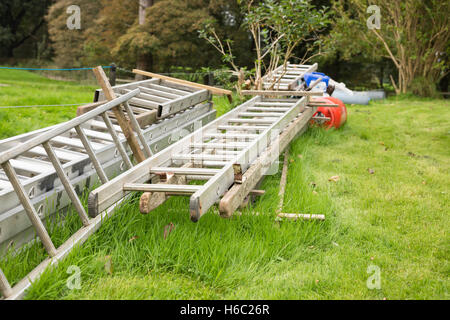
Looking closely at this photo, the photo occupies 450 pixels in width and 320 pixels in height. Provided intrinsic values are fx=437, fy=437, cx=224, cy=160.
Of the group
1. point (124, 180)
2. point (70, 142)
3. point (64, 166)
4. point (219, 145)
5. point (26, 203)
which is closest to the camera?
point (26, 203)

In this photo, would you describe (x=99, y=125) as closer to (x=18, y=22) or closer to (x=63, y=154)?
(x=63, y=154)

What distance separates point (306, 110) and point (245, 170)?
128 inches

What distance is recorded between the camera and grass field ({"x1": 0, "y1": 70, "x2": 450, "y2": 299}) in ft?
9.67

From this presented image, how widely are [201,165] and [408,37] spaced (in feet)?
44.8

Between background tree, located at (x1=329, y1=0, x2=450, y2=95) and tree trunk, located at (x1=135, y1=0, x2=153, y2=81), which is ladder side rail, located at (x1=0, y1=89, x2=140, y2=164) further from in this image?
tree trunk, located at (x1=135, y1=0, x2=153, y2=81)

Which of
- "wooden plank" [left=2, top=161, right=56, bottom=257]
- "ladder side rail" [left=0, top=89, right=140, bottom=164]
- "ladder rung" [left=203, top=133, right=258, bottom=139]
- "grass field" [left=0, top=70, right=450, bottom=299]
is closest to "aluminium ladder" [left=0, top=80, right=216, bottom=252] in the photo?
"grass field" [left=0, top=70, right=450, bottom=299]

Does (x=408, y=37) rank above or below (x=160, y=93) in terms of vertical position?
above

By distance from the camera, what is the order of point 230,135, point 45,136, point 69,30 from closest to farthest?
point 45,136, point 230,135, point 69,30

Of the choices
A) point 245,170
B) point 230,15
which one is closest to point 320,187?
point 245,170

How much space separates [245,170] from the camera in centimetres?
416

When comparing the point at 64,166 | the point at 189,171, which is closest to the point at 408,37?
the point at 189,171

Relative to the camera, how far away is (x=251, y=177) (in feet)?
12.6

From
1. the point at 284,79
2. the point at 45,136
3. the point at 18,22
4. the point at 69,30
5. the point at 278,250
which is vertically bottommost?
the point at 278,250

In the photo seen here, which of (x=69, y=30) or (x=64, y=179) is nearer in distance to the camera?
(x=64, y=179)
